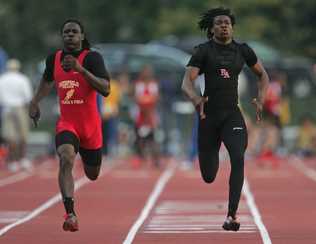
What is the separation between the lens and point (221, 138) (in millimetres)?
14047

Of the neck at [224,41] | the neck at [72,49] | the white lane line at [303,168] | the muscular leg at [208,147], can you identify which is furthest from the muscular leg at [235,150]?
the white lane line at [303,168]

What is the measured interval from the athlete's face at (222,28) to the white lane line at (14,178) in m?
9.79

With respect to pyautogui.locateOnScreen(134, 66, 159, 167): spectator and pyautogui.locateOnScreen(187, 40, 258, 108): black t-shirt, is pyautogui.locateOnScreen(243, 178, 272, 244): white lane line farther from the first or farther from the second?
pyautogui.locateOnScreen(134, 66, 159, 167): spectator

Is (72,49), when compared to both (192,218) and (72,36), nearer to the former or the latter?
(72,36)

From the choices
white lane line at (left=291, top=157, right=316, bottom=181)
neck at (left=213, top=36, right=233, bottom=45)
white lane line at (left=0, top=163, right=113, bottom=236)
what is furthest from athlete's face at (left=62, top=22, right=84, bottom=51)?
white lane line at (left=291, top=157, right=316, bottom=181)

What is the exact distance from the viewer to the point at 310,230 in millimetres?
14391

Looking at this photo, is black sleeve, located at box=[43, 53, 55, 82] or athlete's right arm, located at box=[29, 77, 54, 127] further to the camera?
athlete's right arm, located at box=[29, 77, 54, 127]

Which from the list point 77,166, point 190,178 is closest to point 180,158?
point 77,166

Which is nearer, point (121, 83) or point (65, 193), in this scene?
point (65, 193)

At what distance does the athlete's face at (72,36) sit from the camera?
44.9 feet

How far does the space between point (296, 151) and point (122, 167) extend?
642 cm

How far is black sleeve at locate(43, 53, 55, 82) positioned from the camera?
45.6 feet

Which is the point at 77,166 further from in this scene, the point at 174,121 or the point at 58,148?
the point at 58,148

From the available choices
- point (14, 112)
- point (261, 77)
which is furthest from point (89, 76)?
point (14, 112)
